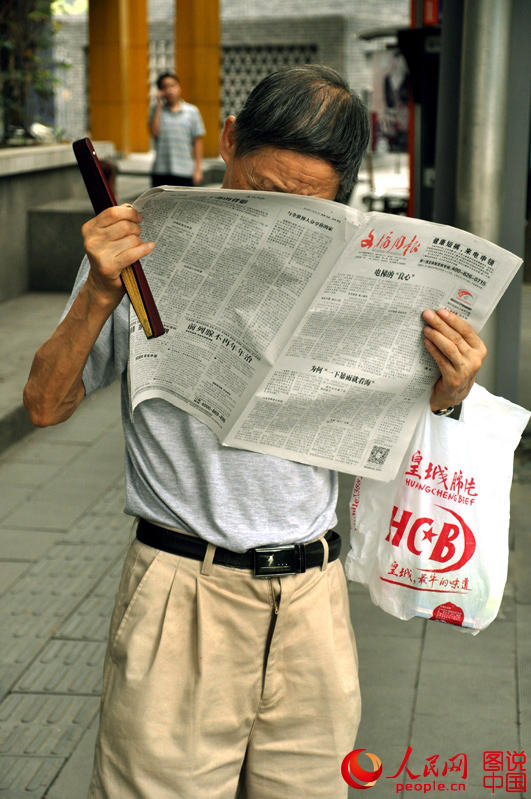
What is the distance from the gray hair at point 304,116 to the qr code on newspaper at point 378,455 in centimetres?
48

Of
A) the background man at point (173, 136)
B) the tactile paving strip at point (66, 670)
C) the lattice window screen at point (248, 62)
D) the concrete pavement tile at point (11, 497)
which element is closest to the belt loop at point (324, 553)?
the tactile paving strip at point (66, 670)

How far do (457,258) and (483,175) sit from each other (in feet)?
10.2

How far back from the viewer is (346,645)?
6.25 ft

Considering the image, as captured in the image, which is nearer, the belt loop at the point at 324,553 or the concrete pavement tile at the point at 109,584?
the belt loop at the point at 324,553

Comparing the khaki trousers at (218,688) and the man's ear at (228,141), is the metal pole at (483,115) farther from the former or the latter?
the khaki trousers at (218,688)

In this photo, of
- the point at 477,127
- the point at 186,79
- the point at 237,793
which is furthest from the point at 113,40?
the point at 237,793

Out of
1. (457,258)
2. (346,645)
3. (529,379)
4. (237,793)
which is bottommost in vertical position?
(529,379)

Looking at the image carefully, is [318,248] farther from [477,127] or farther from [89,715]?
[477,127]

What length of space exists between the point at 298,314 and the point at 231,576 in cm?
45

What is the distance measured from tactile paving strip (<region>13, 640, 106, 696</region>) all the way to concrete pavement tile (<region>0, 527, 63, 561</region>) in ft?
2.77

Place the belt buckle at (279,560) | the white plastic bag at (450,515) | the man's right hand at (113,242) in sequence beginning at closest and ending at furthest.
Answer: the man's right hand at (113,242) < the belt buckle at (279,560) < the white plastic bag at (450,515)

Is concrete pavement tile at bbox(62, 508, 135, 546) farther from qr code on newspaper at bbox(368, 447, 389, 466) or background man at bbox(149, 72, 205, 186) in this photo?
background man at bbox(149, 72, 205, 186)

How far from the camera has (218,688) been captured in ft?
5.85

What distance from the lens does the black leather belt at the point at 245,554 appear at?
5.86ft
